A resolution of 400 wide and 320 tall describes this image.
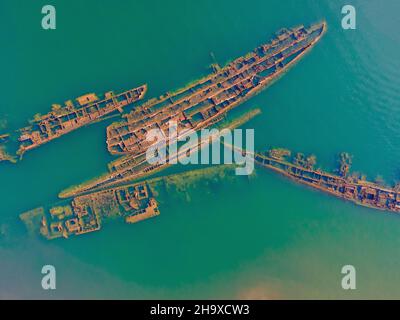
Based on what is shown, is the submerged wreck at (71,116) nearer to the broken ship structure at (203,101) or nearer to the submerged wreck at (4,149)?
the submerged wreck at (4,149)

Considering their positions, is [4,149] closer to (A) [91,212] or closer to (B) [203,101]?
(A) [91,212]

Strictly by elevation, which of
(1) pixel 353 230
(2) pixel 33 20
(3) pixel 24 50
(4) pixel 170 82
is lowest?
(1) pixel 353 230

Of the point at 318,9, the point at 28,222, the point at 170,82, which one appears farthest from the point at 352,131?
the point at 28,222

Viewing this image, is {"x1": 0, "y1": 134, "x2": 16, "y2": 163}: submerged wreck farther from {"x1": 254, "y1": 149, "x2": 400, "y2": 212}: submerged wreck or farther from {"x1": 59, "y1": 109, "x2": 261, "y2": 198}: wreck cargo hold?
{"x1": 254, "y1": 149, "x2": 400, "y2": 212}: submerged wreck

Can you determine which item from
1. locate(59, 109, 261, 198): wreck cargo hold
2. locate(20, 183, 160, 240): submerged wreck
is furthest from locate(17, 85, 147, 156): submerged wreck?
locate(20, 183, 160, 240): submerged wreck

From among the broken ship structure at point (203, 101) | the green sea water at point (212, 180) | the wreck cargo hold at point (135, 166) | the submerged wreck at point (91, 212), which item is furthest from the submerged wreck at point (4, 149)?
the broken ship structure at point (203, 101)

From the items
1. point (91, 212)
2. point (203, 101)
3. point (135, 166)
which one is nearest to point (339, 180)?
point (203, 101)
